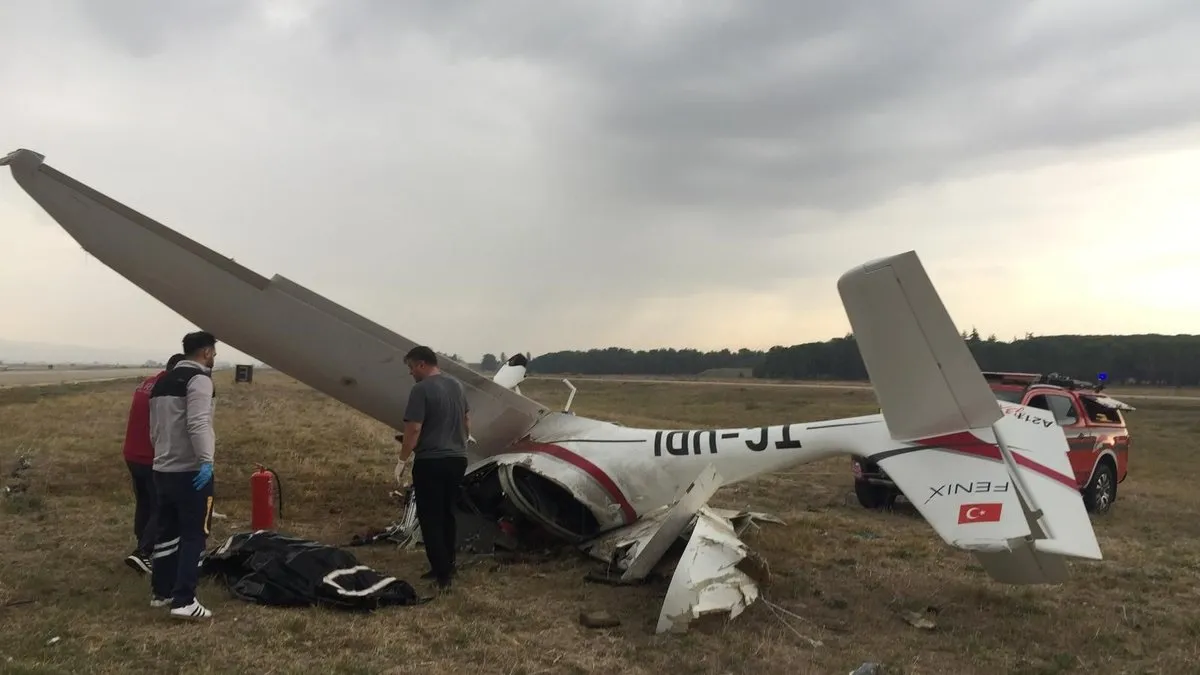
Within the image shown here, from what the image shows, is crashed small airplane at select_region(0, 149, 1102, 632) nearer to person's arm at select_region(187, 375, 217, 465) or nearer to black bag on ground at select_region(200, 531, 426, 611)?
black bag on ground at select_region(200, 531, 426, 611)

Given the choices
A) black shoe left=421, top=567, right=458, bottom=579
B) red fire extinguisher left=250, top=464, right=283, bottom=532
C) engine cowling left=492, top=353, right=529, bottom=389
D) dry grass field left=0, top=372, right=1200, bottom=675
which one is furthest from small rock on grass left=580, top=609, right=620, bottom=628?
engine cowling left=492, top=353, right=529, bottom=389

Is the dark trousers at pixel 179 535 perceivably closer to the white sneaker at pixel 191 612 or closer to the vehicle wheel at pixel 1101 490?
the white sneaker at pixel 191 612

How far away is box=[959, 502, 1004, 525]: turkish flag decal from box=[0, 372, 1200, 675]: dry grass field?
2.89 feet

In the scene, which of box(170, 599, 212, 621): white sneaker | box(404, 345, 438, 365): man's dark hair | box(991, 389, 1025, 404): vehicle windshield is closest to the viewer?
box(170, 599, 212, 621): white sneaker

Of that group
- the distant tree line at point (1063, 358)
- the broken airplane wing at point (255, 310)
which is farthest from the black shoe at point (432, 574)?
the distant tree line at point (1063, 358)

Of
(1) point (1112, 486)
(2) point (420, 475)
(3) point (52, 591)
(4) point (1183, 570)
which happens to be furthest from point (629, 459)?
(1) point (1112, 486)

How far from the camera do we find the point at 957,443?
5457 millimetres

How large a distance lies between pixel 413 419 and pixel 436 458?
37cm

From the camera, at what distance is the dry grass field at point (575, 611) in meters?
4.42

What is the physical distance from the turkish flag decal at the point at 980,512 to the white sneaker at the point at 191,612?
199 inches

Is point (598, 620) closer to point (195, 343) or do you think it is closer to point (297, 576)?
point (297, 576)

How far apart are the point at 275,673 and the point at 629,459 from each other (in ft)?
12.5

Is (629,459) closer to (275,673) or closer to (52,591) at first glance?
(275,673)

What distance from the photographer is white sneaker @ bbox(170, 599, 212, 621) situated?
187 inches
